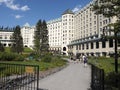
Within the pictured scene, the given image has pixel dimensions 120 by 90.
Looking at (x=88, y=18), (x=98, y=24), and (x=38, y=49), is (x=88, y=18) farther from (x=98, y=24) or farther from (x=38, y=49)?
(x=38, y=49)

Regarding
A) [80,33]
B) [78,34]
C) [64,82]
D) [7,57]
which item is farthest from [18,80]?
[78,34]

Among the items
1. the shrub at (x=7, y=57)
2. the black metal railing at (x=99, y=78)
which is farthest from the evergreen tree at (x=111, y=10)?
the shrub at (x=7, y=57)

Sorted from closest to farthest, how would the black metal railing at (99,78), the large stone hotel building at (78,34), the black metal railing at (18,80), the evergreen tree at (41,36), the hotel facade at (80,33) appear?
the black metal railing at (99,78)
the black metal railing at (18,80)
the hotel facade at (80,33)
the large stone hotel building at (78,34)
the evergreen tree at (41,36)

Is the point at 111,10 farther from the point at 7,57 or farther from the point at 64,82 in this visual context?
the point at 7,57

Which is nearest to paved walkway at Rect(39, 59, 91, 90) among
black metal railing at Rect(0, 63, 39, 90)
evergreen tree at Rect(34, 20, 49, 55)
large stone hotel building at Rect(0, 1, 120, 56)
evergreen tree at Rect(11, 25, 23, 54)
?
black metal railing at Rect(0, 63, 39, 90)

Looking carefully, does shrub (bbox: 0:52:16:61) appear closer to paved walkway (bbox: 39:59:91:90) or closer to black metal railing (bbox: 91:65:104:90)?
paved walkway (bbox: 39:59:91:90)

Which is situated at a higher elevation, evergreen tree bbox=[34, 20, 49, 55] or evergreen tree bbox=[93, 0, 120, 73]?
evergreen tree bbox=[34, 20, 49, 55]

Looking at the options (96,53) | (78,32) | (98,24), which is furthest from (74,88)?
(78,32)

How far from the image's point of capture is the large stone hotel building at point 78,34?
272ft

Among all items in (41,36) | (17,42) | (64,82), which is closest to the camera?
(64,82)

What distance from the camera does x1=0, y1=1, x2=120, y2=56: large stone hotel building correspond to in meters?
83.0

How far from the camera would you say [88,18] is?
10244 cm

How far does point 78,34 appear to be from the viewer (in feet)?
384

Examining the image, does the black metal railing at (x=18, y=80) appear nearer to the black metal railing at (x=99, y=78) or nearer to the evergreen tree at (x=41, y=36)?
the black metal railing at (x=99, y=78)
